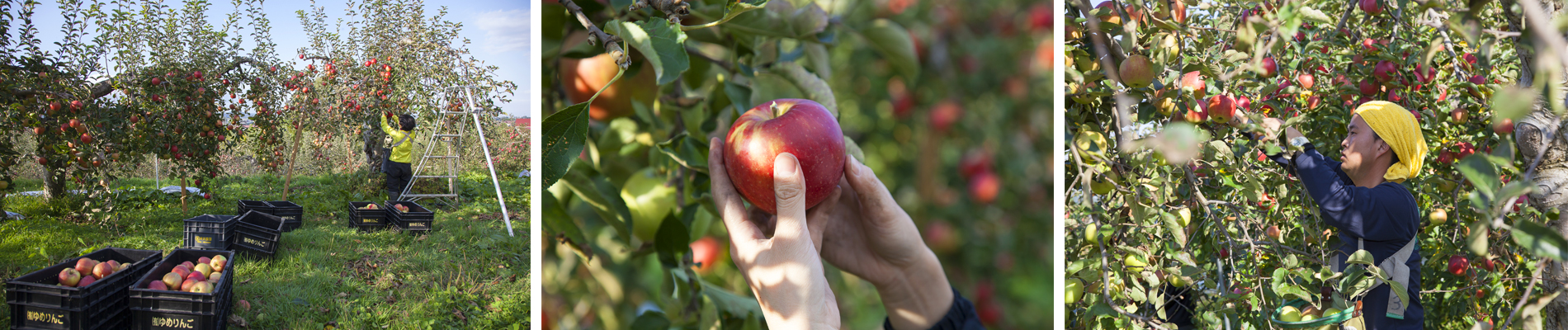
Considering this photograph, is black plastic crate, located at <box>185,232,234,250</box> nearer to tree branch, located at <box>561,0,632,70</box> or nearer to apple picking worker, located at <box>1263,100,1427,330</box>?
tree branch, located at <box>561,0,632,70</box>

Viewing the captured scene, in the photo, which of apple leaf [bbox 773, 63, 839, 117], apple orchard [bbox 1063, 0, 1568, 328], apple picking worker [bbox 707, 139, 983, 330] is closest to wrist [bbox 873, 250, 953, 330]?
apple picking worker [bbox 707, 139, 983, 330]

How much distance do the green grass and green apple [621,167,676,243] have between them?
0.51m

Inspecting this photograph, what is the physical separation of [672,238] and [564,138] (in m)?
0.23

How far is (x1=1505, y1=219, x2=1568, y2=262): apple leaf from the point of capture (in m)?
0.45

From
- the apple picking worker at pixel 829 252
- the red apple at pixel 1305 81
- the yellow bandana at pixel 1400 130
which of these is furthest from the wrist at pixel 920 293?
the red apple at pixel 1305 81

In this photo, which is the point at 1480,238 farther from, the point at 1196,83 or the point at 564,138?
the point at 564,138

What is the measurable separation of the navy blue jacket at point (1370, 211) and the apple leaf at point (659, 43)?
1152mm

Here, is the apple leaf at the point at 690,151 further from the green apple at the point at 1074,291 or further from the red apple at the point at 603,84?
the green apple at the point at 1074,291

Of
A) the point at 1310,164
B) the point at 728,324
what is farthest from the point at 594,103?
the point at 1310,164

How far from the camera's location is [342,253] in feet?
4.17

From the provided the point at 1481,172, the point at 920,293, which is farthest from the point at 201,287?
the point at 1481,172

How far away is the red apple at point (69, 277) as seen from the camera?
3.55ft

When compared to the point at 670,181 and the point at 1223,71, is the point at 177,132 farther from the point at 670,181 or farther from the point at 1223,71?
the point at 1223,71

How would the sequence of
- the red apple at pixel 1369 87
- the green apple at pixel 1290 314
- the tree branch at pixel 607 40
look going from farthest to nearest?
1. the red apple at pixel 1369 87
2. the green apple at pixel 1290 314
3. the tree branch at pixel 607 40
